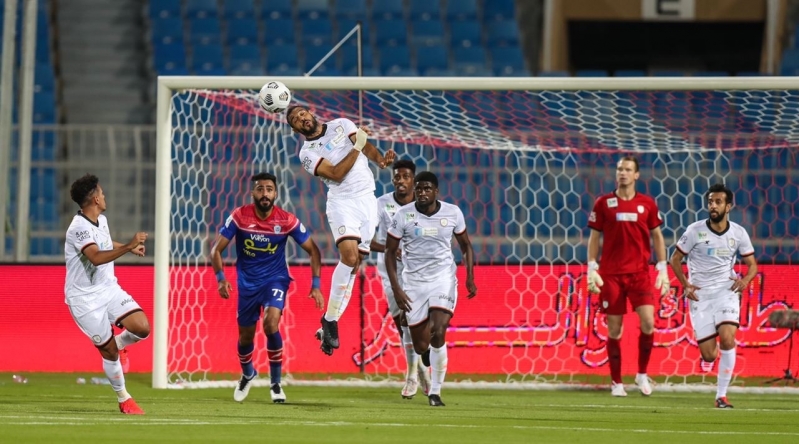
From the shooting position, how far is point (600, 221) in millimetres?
11477

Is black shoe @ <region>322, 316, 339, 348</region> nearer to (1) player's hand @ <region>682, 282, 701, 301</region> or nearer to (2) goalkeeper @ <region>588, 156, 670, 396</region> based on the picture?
(2) goalkeeper @ <region>588, 156, 670, 396</region>

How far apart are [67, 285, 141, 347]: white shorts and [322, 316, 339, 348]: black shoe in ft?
4.96

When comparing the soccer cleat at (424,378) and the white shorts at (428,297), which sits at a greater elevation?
the white shorts at (428,297)

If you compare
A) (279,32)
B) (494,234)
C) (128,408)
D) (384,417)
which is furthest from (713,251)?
(279,32)

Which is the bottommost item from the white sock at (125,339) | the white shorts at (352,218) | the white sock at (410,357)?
the white sock at (410,357)

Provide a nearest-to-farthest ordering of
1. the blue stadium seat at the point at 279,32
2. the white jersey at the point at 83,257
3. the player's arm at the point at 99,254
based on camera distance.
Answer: the player's arm at the point at 99,254
the white jersey at the point at 83,257
the blue stadium seat at the point at 279,32

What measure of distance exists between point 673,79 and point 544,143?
11.3 ft

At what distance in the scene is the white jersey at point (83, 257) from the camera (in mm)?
8492

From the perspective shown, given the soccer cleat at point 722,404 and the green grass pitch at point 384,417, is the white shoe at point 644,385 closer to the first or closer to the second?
the green grass pitch at point 384,417

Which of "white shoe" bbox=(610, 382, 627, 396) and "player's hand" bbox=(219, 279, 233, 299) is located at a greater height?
"player's hand" bbox=(219, 279, 233, 299)

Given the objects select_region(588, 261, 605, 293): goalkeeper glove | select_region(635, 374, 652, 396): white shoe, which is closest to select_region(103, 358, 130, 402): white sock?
select_region(588, 261, 605, 293): goalkeeper glove

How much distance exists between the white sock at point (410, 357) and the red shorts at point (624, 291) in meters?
1.85

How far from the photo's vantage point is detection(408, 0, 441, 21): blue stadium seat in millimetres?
20953

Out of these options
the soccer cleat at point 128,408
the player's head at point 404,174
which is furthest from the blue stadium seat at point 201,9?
the soccer cleat at point 128,408
